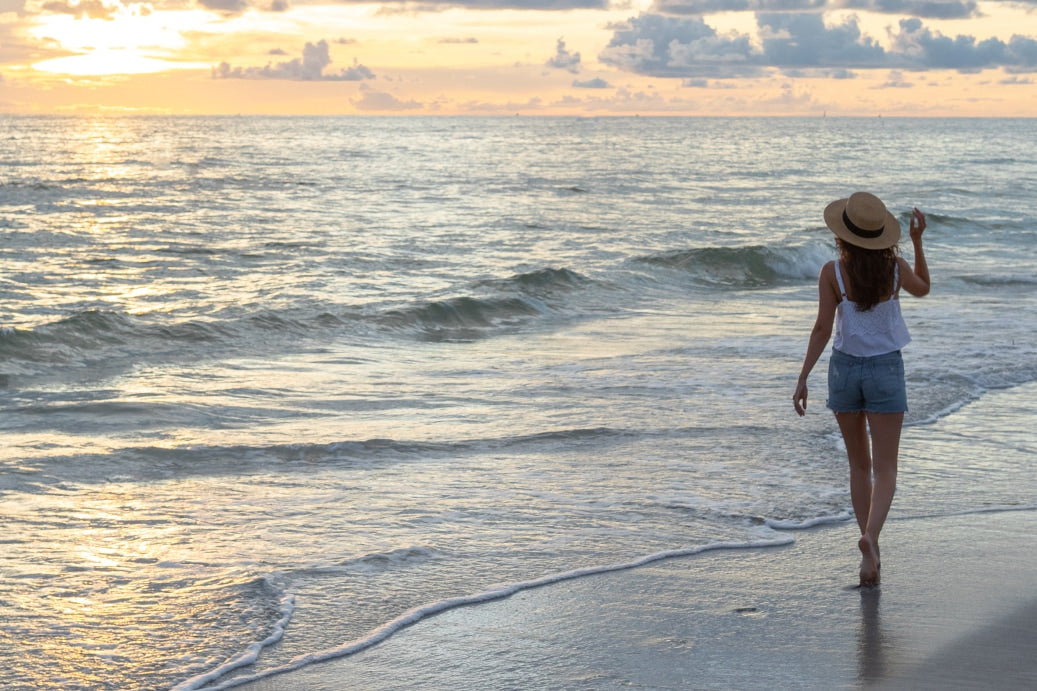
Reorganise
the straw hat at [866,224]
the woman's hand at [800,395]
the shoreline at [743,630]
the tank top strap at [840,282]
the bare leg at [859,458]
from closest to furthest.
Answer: the shoreline at [743,630]
the straw hat at [866,224]
the tank top strap at [840,282]
the bare leg at [859,458]
the woman's hand at [800,395]

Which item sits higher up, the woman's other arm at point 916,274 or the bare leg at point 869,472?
the woman's other arm at point 916,274

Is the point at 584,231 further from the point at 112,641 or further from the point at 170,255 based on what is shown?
the point at 112,641

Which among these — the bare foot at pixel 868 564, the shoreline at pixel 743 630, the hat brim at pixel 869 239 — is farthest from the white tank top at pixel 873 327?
the shoreline at pixel 743 630

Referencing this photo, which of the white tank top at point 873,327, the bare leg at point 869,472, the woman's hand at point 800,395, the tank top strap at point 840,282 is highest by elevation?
the tank top strap at point 840,282

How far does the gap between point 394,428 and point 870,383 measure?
4.19m

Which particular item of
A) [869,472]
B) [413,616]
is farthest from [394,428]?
[869,472]

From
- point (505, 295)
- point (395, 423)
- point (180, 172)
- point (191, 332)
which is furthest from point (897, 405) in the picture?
point (180, 172)

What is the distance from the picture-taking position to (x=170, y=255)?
21.7m

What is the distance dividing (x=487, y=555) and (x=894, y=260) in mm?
2369

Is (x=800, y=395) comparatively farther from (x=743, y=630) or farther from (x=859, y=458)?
(x=743, y=630)

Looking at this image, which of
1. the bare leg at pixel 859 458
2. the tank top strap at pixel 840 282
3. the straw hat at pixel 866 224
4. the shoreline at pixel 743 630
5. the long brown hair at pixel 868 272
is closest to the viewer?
the shoreline at pixel 743 630

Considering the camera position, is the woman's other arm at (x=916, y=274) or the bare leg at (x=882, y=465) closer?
the woman's other arm at (x=916, y=274)

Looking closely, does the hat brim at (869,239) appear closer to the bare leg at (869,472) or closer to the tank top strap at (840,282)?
the tank top strap at (840,282)

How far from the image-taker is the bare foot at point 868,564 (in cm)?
485
